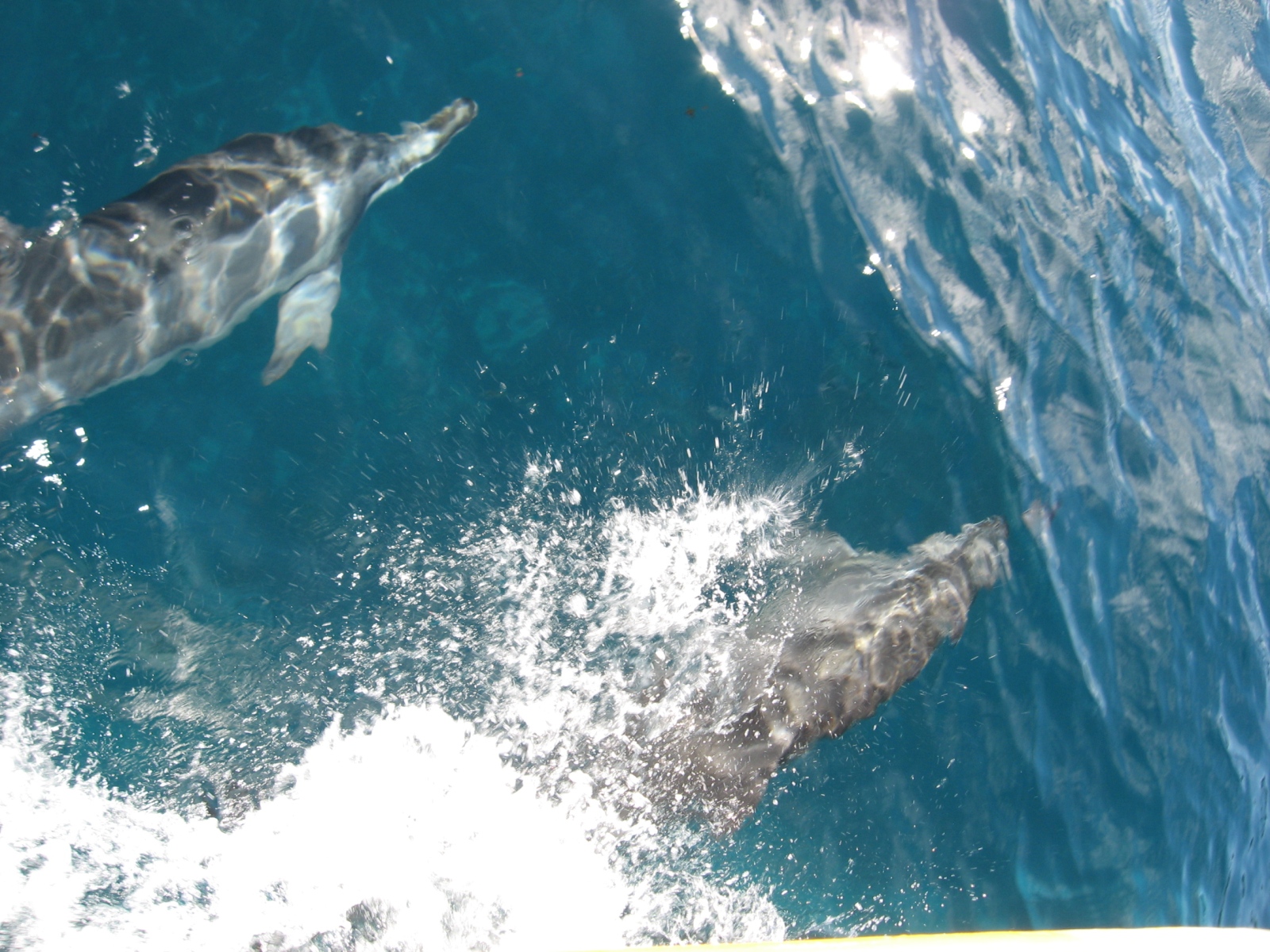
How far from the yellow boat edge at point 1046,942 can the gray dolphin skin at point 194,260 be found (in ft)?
14.6

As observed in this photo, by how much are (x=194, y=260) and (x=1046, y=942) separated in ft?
18.7

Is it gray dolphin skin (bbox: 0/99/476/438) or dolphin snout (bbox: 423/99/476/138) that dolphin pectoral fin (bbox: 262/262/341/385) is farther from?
dolphin snout (bbox: 423/99/476/138)

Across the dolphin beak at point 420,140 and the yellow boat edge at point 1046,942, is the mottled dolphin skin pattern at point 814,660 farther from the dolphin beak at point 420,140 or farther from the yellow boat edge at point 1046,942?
the dolphin beak at point 420,140

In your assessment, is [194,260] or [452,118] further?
[452,118]

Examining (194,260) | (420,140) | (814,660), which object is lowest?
(814,660)

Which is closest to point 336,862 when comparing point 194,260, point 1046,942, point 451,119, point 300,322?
point 300,322

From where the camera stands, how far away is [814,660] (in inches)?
223

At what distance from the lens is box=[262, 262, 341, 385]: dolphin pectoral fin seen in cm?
546

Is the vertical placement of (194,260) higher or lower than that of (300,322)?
higher

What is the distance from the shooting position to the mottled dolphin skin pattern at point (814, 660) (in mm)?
5434

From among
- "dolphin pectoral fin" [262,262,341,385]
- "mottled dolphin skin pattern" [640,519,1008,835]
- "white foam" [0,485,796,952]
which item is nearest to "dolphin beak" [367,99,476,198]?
"dolphin pectoral fin" [262,262,341,385]

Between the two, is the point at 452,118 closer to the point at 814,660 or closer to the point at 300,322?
the point at 300,322

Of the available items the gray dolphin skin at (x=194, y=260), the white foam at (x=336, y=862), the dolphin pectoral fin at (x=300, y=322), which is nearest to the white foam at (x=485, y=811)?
the white foam at (x=336, y=862)

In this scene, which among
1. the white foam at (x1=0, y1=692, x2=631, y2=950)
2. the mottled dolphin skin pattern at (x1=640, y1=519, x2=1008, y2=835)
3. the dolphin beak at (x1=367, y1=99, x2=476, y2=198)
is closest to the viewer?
the white foam at (x1=0, y1=692, x2=631, y2=950)
